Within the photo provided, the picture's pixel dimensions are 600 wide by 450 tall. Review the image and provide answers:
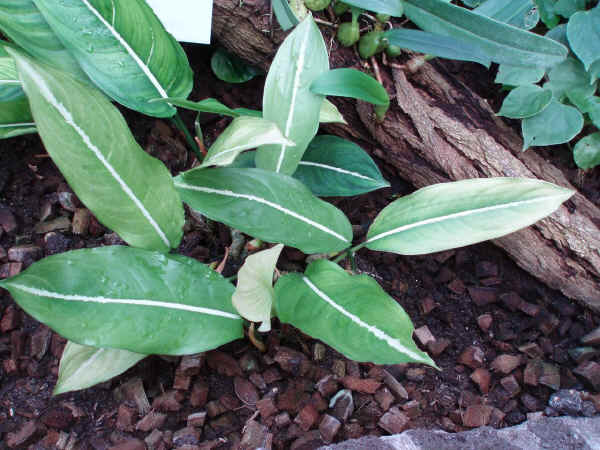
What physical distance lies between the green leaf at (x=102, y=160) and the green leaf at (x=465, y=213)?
40 cm

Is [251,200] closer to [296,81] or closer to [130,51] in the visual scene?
[296,81]

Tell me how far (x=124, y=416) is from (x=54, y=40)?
0.74m

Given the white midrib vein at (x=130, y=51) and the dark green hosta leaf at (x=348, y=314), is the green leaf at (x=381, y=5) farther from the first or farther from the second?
the dark green hosta leaf at (x=348, y=314)

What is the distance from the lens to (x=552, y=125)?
3.32 ft

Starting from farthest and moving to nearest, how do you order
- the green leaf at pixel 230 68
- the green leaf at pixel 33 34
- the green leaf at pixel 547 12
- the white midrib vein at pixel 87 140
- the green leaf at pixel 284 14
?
the green leaf at pixel 230 68 → the green leaf at pixel 547 12 → the green leaf at pixel 284 14 → the green leaf at pixel 33 34 → the white midrib vein at pixel 87 140

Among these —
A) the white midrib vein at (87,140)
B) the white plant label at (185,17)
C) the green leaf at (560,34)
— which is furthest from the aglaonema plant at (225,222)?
the green leaf at (560,34)

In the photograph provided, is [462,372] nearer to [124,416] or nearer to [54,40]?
[124,416]

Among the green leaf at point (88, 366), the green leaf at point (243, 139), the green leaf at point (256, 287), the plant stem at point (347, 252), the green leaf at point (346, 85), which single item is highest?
the green leaf at point (346, 85)

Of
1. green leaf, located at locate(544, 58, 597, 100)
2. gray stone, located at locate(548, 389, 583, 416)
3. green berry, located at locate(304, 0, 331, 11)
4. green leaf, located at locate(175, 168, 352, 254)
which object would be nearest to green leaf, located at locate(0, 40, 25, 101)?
green leaf, located at locate(175, 168, 352, 254)

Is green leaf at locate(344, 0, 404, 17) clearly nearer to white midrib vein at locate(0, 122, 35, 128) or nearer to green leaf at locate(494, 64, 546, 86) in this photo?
green leaf at locate(494, 64, 546, 86)

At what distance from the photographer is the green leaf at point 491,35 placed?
972 millimetres

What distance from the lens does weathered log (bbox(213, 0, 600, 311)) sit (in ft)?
3.38

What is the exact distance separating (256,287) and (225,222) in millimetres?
145

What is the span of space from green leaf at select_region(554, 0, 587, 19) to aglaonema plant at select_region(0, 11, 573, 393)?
0.53 meters
